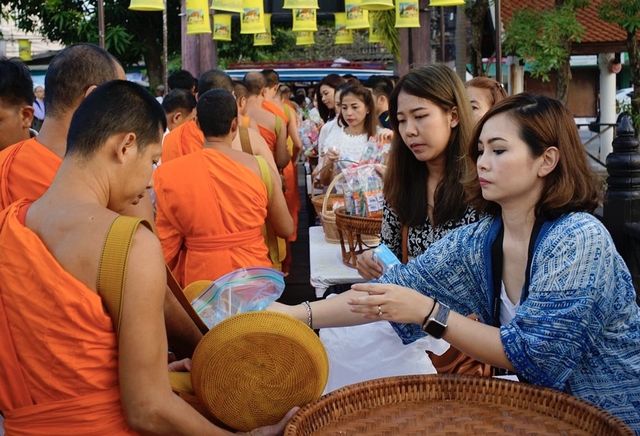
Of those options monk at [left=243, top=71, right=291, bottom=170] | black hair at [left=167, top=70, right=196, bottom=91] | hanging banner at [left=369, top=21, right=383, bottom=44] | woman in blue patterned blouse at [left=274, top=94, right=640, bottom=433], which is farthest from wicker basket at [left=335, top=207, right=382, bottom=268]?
hanging banner at [left=369, top=21, right=383, bottom=44]

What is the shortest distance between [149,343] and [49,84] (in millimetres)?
1638

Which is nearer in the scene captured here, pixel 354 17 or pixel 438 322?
pixel 438 322

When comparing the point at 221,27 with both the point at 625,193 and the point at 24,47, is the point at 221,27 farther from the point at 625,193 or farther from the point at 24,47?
the point at 24,47

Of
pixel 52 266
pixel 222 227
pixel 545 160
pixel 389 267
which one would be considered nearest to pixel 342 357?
pixel 389 267

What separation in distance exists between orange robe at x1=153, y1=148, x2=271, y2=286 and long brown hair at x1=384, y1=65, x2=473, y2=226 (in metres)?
1.26

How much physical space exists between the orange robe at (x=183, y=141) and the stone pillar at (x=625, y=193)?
253 cm

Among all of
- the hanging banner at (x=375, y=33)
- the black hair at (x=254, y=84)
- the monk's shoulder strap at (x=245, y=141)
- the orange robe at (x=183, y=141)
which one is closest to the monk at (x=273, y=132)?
Answer: the black hair at (x=254, y=84)

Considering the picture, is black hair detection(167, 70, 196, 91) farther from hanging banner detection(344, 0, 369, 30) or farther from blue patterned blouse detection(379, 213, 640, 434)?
blue patterned blouse detection(379, 213, 640, 434)

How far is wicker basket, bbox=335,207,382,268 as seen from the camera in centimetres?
399

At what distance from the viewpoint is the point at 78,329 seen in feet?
6.08

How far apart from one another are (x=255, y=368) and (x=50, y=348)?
450 millimetres

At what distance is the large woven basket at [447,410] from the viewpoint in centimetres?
195

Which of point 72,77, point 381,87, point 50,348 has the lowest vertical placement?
point 50,348

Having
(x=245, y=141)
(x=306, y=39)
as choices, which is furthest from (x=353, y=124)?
(x=306, y=39)
